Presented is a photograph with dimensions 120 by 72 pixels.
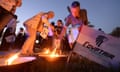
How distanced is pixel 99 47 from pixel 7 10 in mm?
2154

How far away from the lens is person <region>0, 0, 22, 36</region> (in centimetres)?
554

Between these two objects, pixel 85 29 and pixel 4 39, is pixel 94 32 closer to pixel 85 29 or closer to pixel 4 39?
pixel 85 29

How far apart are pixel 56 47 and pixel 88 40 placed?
3842 mm

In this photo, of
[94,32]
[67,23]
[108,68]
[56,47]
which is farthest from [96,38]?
[56,47]

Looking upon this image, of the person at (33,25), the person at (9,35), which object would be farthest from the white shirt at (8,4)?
the person at (33,25)

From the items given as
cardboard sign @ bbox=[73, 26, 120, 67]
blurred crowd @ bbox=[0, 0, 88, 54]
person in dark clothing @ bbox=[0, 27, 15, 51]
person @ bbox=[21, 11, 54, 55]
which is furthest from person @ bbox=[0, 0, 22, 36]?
person @ bbox=[21, 11, 54, 55]

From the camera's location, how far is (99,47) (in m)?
4.80

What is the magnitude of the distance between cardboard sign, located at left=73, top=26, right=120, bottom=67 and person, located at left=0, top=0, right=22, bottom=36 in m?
1.58

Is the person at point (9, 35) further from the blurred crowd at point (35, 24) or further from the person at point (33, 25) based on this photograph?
the person at point (33, 25)

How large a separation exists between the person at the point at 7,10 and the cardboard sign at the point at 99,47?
1.58 metres

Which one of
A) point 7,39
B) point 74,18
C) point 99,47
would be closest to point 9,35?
point 7,39

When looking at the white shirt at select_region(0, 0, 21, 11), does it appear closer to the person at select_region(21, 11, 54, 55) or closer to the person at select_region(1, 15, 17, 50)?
the person at select_region(1, 15, 17, 50)

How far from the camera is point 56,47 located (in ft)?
28.5

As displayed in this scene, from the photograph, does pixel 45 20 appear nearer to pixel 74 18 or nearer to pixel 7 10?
pixel 74 18
